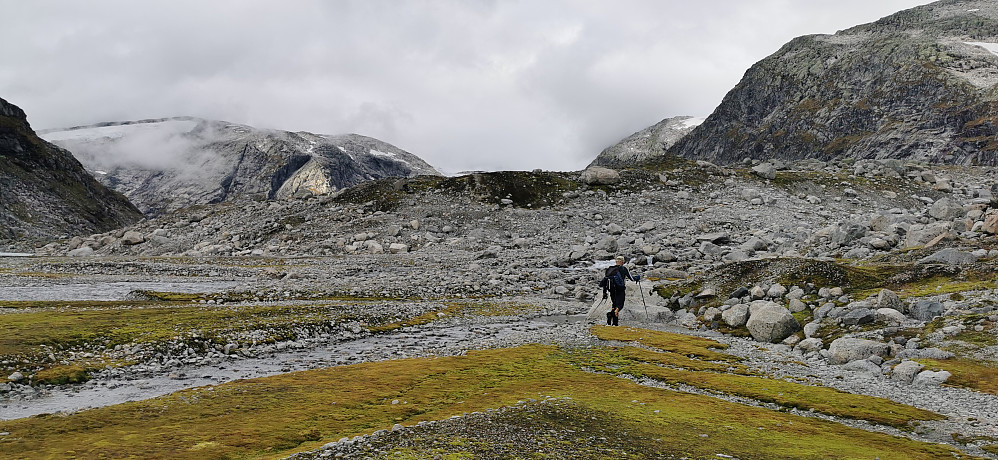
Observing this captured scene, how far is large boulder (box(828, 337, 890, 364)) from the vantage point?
78.7ft

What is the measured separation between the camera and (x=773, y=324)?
3077 centimetres

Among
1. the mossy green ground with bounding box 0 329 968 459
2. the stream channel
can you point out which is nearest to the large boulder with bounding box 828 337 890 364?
the mossy green ground with bounding box 0 329 968 459

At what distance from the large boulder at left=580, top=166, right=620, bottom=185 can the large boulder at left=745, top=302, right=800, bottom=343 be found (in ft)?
228

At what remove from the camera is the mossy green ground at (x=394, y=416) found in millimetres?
13312

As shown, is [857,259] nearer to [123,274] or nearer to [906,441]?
[906,441]

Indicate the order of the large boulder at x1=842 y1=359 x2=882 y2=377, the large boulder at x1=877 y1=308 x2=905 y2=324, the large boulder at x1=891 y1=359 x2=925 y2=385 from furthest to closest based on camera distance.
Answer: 1. the large boulder at x1=877 y1=308 x2=905 y2=324
2. the large boulder at x1=842 y1=359 x2=882 y2=377
3. the large boulder at x1=891 y1=359 x2=925 y2=385

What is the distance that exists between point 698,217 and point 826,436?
73012 mm

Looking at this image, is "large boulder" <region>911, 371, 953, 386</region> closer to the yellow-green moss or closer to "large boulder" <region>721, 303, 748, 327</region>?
"large boulder" <region>721, 303, 748, 327</region>

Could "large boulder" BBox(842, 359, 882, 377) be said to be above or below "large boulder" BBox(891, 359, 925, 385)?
below

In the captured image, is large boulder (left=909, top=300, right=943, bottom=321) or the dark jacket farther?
the dark jacket

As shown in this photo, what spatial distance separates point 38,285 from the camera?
53750 mm

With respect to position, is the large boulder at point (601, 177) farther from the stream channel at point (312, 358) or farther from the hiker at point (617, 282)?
the hiker at point (617, 282)

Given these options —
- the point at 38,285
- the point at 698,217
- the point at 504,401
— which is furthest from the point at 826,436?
the point at 698,217

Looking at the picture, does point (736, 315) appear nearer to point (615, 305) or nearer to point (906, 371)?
point (615, 305)
